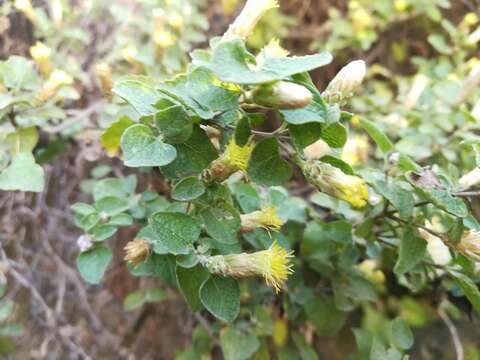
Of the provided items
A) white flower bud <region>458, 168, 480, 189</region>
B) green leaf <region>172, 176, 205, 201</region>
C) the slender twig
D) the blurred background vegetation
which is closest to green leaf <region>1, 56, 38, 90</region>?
the blurred background vegetation

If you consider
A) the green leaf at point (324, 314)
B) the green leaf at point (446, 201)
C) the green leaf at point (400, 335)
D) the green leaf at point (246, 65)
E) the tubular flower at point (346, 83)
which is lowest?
the green leaf at point (324, 314)

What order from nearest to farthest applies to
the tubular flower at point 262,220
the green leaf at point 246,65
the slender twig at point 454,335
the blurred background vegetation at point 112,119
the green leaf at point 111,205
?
the green leaf at point 246,65, the tubular flower at point 262,220, the green leaf at point 111,205, the slender twig at point 454,335, the blurred background vegetation at point 112,119

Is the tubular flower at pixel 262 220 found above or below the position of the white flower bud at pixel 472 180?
below

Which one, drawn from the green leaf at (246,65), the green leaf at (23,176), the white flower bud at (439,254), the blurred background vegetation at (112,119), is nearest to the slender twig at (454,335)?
the blurred background vegetation at (112,119)

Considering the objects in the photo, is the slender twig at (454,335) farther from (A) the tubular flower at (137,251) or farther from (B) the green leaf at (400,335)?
(A) the tubular flower at (137,251)

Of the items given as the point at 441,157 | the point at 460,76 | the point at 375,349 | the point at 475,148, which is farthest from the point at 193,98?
the point at 460,76

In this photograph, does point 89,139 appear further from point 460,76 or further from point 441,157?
point 460,76

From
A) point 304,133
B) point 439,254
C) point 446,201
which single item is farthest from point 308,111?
point 439,254

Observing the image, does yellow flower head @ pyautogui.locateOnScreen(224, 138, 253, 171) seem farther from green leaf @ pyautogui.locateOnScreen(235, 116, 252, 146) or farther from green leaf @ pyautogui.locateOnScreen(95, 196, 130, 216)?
green leaf @ pyautogui.locateOnScreen(95, 196, 130, 216)

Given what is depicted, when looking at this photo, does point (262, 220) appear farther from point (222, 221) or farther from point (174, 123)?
point (174, 123)
